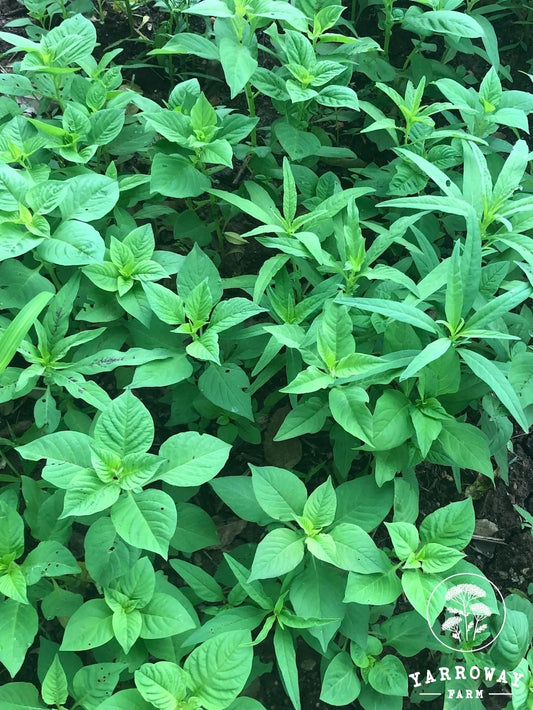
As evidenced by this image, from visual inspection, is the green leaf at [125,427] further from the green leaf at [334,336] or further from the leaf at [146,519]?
the green leaf at [334,336]

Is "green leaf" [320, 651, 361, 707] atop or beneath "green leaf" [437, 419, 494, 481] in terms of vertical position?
beneath

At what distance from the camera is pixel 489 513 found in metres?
2.48

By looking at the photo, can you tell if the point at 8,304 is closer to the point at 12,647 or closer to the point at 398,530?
the point at 12,647

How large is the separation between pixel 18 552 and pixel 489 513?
177cm

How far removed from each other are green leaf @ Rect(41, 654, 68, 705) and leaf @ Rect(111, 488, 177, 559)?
0.40 meters

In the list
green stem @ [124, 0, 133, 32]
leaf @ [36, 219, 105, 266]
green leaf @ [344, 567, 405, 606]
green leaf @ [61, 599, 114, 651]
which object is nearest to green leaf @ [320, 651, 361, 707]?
green leaf @ [344, 567, 405, 606]

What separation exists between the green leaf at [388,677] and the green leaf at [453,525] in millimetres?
400

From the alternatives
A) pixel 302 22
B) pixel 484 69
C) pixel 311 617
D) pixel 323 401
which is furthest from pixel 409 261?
pixel 484 69

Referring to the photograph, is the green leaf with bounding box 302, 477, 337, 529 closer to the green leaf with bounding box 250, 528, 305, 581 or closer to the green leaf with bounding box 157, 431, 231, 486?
the green leaf with bounding box 250, 528, 305, 581

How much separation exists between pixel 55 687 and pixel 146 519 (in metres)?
0.50

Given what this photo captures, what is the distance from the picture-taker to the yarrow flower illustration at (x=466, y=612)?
5.80ft

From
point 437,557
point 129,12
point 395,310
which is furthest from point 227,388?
point 129,12

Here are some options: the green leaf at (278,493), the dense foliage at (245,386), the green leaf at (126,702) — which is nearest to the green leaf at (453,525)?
the dense foliage at (245,386)

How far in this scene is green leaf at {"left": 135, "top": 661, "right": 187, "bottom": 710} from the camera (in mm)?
1521
